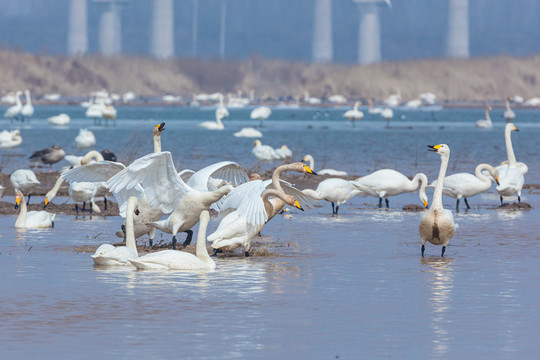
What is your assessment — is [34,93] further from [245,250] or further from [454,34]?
[245,250]

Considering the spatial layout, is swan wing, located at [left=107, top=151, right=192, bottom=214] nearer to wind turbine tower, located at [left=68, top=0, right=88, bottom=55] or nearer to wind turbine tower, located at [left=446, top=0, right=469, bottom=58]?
wind turbine tower, located at [left=446, top=0, right=469, bottom=58]

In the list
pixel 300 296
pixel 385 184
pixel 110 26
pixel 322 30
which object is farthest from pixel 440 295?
pixel 110 26

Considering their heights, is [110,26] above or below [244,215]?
A: above

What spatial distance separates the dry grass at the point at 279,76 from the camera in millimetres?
92562

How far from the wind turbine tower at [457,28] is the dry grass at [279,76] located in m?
11.0

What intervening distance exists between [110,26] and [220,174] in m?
101

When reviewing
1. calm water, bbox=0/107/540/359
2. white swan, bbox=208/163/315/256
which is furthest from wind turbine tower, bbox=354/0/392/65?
white swan, bbox=208/163/315/256

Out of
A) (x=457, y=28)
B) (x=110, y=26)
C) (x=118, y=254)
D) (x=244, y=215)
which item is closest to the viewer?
(x=118, y=254)

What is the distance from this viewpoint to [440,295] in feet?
36.6

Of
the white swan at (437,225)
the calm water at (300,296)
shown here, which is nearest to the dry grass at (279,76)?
the calm water at (300,296)

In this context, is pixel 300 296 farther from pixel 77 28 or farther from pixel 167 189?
pixel 77 28

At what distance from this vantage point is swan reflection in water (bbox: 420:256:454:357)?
29.7 feet

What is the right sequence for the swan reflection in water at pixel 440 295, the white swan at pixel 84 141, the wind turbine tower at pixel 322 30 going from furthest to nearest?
the wind turbine tower at pixel 322 30 → the white swan at pixel 84 141 → the swan reflection in water at pixel 440 295

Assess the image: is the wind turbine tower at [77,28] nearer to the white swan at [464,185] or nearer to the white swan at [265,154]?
the white swan at [265,154]
